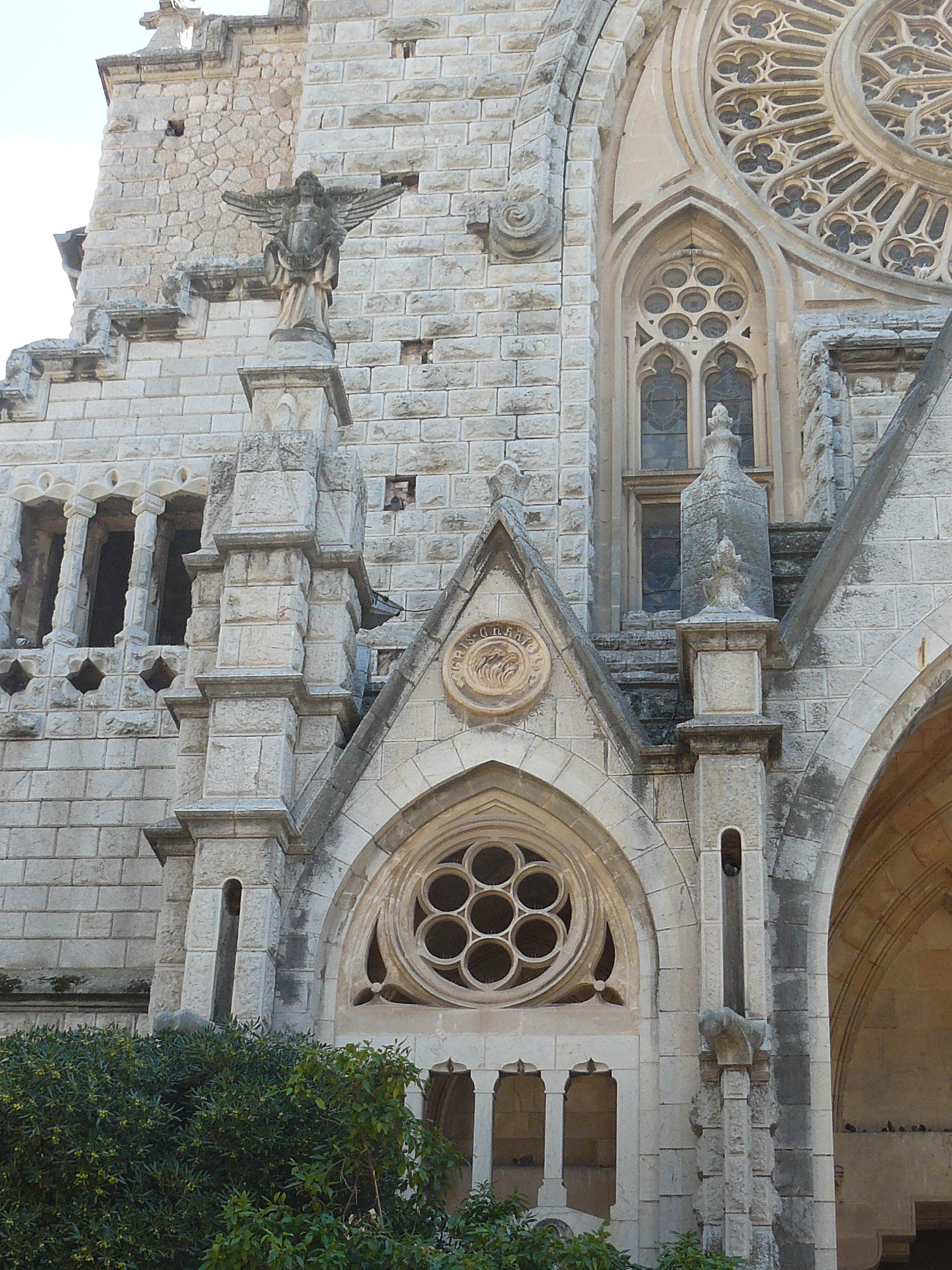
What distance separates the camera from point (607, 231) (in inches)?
765

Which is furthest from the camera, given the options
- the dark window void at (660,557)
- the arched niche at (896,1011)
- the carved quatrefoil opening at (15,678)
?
the dark window void at (660,557)

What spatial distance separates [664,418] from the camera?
1895 cm

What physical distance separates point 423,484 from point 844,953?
18.0 feet

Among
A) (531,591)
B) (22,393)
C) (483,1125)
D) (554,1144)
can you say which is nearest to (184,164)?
(22,393)

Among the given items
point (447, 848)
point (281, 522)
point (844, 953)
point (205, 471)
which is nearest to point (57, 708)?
point (205, 471)

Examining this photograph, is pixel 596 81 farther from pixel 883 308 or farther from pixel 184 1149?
pixel 184 1149

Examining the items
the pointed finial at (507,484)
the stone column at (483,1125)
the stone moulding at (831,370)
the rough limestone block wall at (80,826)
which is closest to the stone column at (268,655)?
the pointed finial at (507,484)

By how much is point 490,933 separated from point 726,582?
2.64 metres

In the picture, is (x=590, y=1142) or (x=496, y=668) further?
(x=590, y=1142)

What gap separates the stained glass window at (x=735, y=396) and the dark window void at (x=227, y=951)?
7.85m

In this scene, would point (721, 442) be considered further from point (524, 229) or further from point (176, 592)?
point (176, 592)

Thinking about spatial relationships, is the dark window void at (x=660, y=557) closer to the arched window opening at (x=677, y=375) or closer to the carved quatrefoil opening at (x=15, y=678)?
the arched window opening at (x=677, y=375)

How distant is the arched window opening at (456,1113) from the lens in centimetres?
1270

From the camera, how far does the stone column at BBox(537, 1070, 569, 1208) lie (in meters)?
11.6
